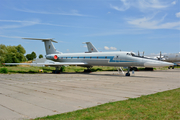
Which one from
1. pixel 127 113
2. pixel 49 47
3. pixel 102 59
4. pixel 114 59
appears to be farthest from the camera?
pixel 49 47

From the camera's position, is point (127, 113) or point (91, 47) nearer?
point (127, 113)

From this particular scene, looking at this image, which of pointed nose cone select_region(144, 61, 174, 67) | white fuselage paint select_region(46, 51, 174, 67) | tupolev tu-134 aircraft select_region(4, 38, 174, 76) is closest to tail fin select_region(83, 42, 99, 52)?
tupolev tu-134 aircraft select_region(4, 38, 174, 76)

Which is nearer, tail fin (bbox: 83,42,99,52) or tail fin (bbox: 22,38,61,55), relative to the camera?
tail fin (bbox: 22,38,61,55)

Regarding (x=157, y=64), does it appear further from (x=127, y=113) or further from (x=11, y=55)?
(x=11, y=55)

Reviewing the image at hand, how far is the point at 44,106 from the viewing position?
19.2 feet

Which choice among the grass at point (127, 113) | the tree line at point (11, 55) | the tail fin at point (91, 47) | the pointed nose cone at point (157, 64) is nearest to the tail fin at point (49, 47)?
the tail fin at point (91, 47)

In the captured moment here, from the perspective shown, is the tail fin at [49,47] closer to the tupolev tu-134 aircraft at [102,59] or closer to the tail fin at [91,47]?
the tupolev tu-134 aircraft at [102,59]

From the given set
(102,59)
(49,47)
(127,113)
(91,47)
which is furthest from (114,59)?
(127,113)

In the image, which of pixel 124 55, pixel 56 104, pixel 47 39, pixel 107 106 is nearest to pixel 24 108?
pixel 56 104

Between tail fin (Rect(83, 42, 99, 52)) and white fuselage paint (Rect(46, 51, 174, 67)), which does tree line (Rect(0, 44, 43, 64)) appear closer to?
tail fin (Rect(83, 42, 99, 52))

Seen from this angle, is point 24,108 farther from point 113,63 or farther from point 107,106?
point 113,63

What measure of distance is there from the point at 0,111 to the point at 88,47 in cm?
3282

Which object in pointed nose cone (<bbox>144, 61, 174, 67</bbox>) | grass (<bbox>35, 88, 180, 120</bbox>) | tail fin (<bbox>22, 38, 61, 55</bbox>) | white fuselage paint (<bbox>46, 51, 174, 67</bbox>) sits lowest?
grass (<bbox>35, 88, 180, 120</bbox>)

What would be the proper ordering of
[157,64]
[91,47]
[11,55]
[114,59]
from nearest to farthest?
[157,64] < [114,59] < [91,47] < [11,55]
